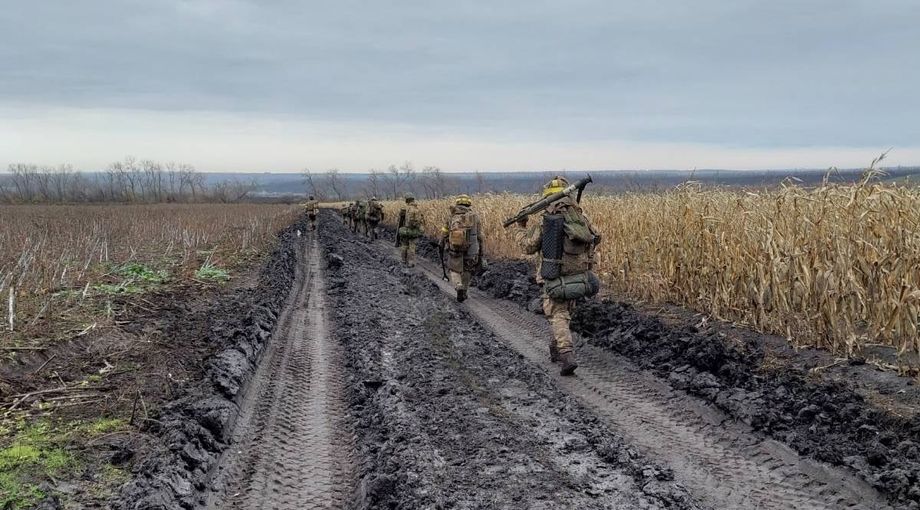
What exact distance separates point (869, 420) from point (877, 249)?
6.96 feet

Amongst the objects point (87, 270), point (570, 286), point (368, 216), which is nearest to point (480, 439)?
point (570, 286)

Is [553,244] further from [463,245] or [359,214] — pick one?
[359,214]

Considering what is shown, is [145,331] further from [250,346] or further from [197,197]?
[197,197]

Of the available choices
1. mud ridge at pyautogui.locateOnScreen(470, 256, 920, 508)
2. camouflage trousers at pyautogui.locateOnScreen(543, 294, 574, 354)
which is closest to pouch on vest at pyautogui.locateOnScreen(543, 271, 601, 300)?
camouflage trousers at pyautogui.locateOnScreen(543, 294, 574, 354)

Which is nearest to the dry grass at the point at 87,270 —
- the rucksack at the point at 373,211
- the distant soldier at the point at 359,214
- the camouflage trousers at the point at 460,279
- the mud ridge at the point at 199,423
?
the mud ridge at the point at 199,423

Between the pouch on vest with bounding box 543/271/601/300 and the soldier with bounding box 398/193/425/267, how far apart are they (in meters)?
10.2

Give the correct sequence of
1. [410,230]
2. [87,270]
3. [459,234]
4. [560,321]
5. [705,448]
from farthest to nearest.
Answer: [410,230] → [87,270] → [459,234] → [560,321] → [705,448]

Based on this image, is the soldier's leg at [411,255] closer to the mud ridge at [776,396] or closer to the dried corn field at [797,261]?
the dried corn field at [797,261]

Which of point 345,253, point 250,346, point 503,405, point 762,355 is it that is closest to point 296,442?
point 503,405

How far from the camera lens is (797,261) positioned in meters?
7.50

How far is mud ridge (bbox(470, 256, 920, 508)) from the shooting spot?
466 cm

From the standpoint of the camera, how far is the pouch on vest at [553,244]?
768 cm

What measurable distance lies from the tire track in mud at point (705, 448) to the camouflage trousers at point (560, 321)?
325 millimetres

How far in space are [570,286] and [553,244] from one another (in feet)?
1.69
